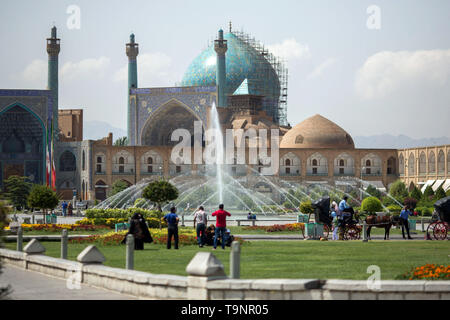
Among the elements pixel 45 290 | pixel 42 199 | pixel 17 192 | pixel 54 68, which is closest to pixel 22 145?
pixel 54 68

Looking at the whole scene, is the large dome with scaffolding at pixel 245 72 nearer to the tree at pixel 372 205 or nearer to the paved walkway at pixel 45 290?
the tree at pixel 372 205

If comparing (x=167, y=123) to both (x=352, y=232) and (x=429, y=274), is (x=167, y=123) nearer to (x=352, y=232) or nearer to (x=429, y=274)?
(x=352, y=232)

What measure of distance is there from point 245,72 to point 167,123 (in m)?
8.20

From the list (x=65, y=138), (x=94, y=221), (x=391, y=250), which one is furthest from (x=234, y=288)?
(x=65, y=138)

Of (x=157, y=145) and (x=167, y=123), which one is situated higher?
(x=167, y=123)

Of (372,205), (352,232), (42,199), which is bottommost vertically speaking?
(352,232)

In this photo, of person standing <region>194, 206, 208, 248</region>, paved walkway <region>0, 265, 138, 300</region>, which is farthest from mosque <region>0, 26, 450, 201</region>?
paved walkway <region>0, 265, 138, 300</region>

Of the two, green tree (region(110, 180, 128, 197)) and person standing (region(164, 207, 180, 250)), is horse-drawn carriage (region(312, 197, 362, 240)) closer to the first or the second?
person standing (region(164, 207, 180, 250))

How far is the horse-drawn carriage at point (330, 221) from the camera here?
64.8 feet

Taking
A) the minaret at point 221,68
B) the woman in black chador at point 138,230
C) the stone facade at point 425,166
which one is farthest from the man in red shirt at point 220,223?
the minaret at point 221,68

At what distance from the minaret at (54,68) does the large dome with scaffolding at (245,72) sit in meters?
13.3

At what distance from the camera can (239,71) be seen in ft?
229

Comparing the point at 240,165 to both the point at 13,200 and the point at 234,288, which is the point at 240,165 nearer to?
the point at 13,200

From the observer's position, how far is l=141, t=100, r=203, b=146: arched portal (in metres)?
66.0
